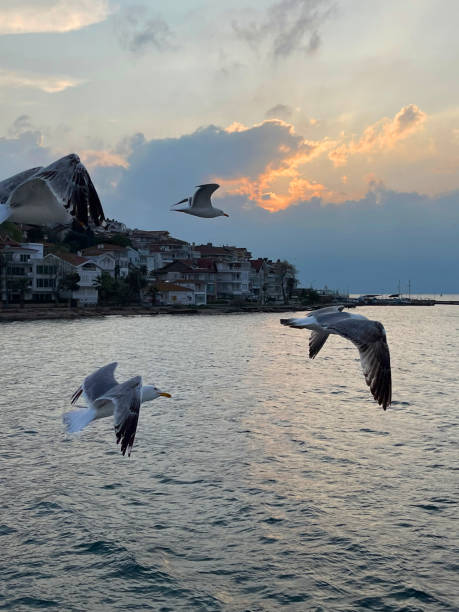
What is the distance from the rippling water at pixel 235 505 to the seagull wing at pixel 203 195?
8.15 m

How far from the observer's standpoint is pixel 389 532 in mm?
16031

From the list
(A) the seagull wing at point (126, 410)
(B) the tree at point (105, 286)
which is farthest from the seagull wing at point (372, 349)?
(B) the tree at point (105, 286)

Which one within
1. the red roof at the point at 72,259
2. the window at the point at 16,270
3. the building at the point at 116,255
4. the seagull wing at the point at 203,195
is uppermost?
the building at the point at 116,255

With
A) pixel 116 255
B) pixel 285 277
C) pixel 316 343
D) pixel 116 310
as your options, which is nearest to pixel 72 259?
pixel 116 310

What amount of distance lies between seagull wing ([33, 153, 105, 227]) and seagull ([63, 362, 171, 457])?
2380 mm

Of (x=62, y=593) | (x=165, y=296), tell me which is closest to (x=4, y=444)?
(x=62, y=593)

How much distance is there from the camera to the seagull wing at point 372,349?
821 centimetres

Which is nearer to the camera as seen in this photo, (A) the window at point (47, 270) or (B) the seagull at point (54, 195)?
(B) the seagull at point (54, 195)

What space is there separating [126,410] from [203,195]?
7.01 metres

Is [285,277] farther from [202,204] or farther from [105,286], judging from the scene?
[202,204]

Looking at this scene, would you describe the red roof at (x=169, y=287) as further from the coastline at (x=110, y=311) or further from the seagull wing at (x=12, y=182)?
the seagull wing at (x=12, y=182)

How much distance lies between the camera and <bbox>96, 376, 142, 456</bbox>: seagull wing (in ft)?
23.7

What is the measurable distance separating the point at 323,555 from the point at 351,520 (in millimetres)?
2126

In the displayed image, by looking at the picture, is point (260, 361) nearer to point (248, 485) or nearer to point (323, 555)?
point (248, 485)
